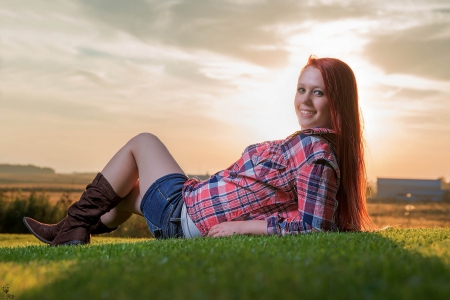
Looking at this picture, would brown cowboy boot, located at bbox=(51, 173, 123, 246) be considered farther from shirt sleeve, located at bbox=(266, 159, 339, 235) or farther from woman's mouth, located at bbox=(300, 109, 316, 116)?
woman's mouth, located at bbox=(300, 109, 316, 116)

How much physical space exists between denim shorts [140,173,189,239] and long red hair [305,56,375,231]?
1436 millimetres

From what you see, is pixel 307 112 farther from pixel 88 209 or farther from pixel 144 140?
pixel 88 209

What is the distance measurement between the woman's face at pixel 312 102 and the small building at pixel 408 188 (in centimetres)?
2100

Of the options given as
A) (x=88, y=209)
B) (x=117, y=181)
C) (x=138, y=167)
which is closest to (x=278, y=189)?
(x=138, y=167)

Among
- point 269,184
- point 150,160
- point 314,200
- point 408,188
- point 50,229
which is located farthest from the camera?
point 408,188

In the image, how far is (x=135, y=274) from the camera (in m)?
2.15

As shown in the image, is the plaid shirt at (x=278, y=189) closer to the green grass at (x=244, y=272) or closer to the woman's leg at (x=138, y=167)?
the woman's leg at (x=138, y=167)

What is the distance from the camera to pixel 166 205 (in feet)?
14.5

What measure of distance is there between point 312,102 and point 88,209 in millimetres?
2340

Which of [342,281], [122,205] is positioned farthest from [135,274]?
[122,205]

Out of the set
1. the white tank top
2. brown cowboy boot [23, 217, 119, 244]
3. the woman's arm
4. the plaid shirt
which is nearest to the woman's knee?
the plaid shirt

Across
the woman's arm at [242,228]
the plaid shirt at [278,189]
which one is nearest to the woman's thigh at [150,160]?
the plaid shirt at [278,189]

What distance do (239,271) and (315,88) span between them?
8.10ft

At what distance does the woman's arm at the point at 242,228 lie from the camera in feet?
13.2
